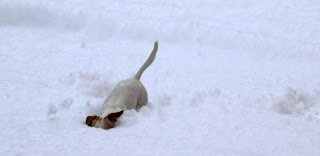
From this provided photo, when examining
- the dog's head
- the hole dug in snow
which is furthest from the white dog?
the hole dug in snow

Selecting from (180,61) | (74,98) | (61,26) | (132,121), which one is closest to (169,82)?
(180,61)

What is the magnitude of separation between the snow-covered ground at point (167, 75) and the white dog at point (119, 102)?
9 cm

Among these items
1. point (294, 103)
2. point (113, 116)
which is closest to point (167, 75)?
point (294, 103)

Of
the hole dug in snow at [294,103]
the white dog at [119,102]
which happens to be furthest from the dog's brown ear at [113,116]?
the hole dug in snow at [294,103]

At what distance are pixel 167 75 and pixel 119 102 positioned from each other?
1.50 meters

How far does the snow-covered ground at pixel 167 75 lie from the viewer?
2.54 m

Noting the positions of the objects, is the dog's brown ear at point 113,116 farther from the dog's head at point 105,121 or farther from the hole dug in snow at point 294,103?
the hole dug in snow at point 294,103

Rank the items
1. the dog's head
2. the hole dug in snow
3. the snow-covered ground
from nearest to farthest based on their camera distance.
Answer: the snow-covered ground, the dog's head, the hole dug in snow

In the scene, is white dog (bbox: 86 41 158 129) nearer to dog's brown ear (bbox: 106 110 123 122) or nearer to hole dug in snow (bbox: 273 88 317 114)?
dog's brown ear (bbox: 106 110 123 122)

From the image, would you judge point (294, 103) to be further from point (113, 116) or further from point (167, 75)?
point (113, 116)

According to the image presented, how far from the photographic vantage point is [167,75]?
4.56 m

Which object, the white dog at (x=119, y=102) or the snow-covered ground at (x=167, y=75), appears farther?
the white dog at (x=119, y=102)

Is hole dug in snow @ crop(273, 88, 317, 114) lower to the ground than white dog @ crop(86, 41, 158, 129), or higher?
lower

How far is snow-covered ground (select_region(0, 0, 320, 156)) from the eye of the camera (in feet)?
8.35
